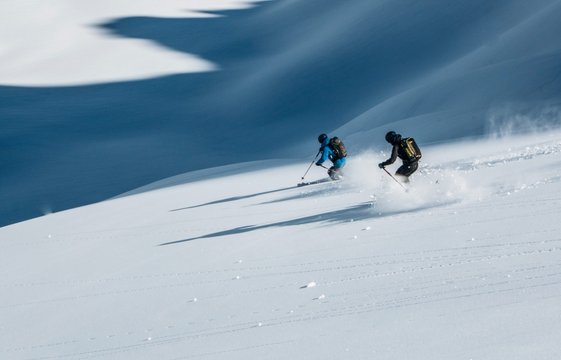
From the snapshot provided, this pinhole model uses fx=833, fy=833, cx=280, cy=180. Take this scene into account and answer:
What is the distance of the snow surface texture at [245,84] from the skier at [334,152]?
24.7ft

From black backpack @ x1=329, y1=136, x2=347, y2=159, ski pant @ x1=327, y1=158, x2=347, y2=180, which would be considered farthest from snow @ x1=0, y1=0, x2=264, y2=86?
black backpack @ x1=329, y1=136, x2=347, y2=159

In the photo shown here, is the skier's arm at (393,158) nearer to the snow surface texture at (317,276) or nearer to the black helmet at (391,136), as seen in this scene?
the black helmet at (391,136)

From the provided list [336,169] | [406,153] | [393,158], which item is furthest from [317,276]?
[336,169]

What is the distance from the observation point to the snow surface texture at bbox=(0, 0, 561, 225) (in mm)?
28108

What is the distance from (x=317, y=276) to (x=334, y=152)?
7.74 metres

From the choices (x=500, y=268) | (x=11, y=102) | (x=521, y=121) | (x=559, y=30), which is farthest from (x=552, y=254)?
(x=11, y=102)

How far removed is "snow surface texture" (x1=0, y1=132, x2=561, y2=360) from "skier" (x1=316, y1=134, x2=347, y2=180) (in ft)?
2.67

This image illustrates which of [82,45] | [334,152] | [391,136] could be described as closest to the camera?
[391,136]

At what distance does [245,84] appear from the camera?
49.6 m

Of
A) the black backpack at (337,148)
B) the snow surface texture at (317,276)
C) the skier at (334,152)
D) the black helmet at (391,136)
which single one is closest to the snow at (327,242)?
the snow surface texture at (317,276)

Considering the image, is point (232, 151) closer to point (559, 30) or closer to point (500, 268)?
point (559, 30)

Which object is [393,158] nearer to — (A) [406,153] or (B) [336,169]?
(A) [406,153]

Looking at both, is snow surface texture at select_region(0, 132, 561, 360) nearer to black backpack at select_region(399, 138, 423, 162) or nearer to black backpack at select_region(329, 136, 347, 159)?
black backpack at select_region(399, 138, 423, 162)

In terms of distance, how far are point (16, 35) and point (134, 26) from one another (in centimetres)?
928
